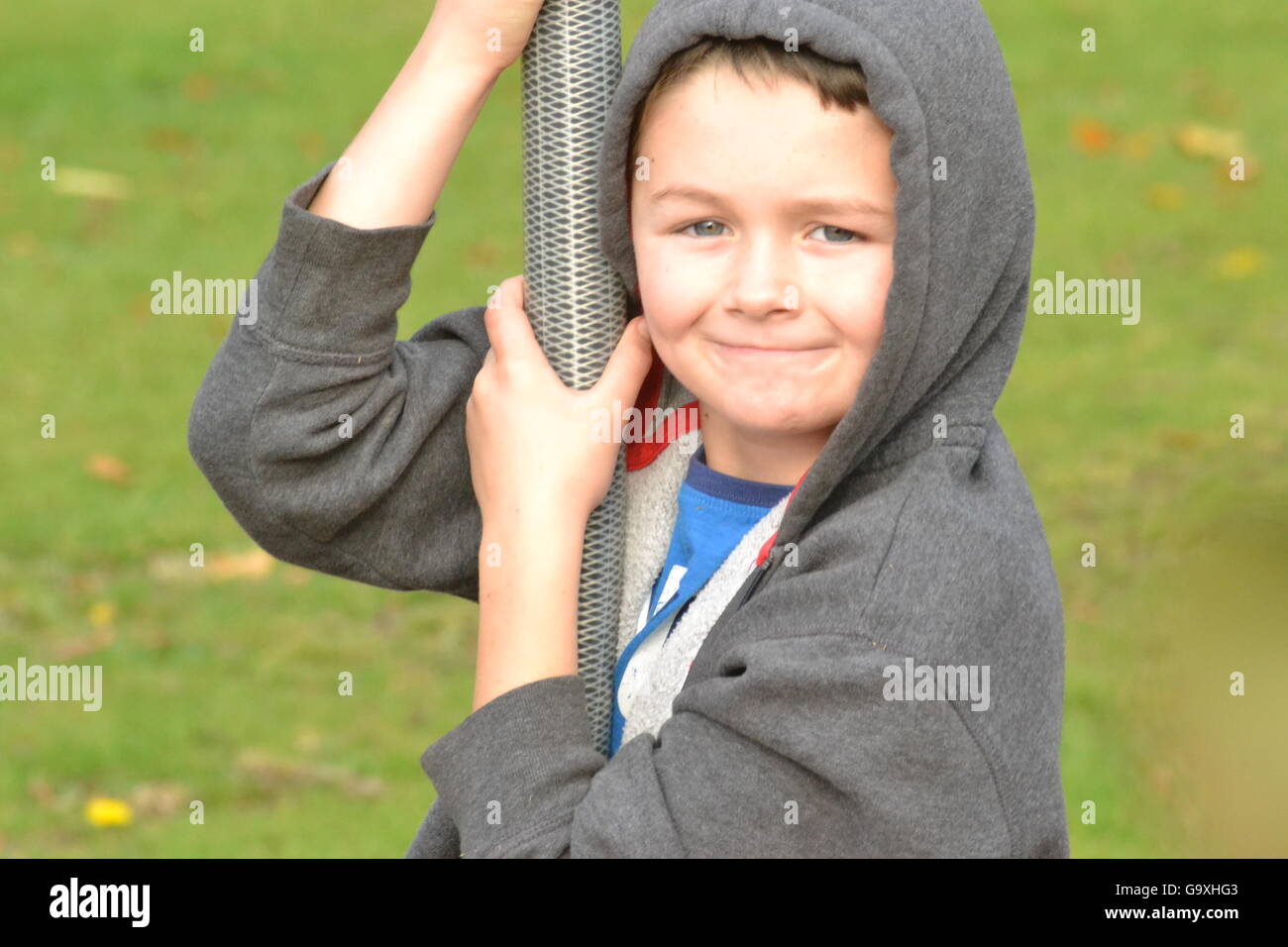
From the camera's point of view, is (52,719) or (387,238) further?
(52,719)

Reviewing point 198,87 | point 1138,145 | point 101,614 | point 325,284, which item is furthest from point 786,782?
point 198,87

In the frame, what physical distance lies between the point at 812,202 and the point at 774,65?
160mm

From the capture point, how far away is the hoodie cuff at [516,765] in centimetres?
207

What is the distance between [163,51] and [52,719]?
6156 mm

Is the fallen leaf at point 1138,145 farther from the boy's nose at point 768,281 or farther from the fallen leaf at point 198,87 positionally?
the boy's nose at point 768,281

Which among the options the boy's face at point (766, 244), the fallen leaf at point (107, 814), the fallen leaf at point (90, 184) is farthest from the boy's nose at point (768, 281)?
the fallen leaf at point (90, 184)

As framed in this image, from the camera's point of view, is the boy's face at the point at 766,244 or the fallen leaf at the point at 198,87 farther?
the fallen leaf at the point at 198,87

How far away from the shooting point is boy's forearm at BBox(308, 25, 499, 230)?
223cm
